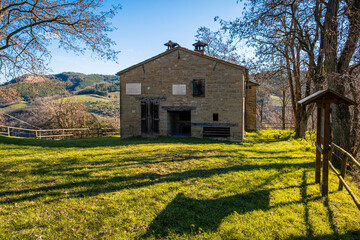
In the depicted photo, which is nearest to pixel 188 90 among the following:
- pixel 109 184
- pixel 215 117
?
pixel 215 117

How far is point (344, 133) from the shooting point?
8062 mm

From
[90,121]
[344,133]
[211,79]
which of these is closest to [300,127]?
[211,79]

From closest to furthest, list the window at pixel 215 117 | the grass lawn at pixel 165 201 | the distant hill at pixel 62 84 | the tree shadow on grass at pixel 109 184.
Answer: the grass lawn at pixel 165 201 → the tree shadow on grass at pixel 109 184 → the distant hill at pixel 62 84 → the window at pixel 215 117

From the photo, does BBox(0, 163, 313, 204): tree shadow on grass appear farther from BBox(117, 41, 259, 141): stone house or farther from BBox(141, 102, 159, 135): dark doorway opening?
BBox(141, 102, 159, 135): dark doorway opening

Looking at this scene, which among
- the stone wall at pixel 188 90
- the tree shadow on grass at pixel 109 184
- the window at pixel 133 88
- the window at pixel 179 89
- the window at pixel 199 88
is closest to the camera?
the tree shadow on grass at pixel 109 184

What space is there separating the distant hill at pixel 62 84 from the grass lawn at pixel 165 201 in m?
5.69

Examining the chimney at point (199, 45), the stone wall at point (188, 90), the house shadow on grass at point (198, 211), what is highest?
the chimney at point (199, 45)

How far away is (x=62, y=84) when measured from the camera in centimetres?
1261

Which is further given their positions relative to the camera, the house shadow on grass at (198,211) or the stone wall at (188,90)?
the stone wall at (188,90)

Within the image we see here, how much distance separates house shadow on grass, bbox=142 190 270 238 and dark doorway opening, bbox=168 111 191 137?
36.7ft

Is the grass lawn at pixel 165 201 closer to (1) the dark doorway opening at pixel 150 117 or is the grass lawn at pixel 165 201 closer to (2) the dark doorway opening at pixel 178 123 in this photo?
(1) the dark doorway opening at pixel 150 117

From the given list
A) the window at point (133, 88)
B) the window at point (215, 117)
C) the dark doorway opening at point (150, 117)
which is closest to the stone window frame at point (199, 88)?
the window at point (215, 117)

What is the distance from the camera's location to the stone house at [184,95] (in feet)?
47.9

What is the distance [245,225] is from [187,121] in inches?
512
